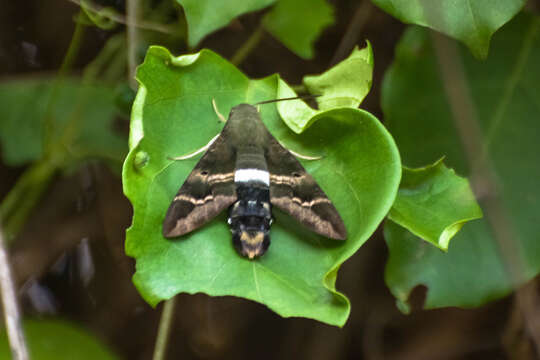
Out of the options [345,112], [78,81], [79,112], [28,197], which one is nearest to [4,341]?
[28,197]

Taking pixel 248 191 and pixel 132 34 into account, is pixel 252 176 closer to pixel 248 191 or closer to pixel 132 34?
pixel 248 191

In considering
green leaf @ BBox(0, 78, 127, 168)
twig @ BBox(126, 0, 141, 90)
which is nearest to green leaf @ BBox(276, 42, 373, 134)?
twig @ BBox(126, 0, 141, 90)

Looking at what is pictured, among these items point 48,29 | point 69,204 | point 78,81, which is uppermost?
point 48,29

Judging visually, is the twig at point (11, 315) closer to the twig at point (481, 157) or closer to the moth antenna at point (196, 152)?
the moth antenna at point (196, 152)

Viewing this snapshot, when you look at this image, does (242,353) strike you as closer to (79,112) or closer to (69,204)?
(69,204)

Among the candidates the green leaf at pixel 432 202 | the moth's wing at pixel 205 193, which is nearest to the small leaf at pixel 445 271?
the green leaf at pixel 432 202

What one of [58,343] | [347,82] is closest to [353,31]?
[347,82]

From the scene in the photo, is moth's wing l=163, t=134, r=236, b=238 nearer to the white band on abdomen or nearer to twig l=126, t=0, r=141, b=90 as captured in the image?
the white band on abdomen
